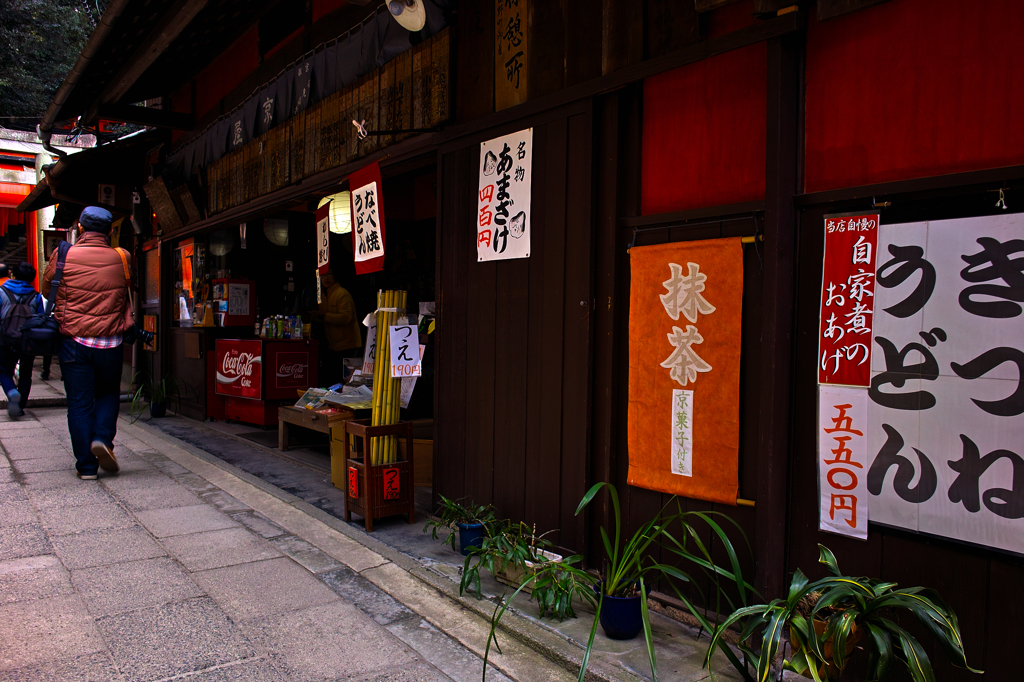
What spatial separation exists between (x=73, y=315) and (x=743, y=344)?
7064 millimetres

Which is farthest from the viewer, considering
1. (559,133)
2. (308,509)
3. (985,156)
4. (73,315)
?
(73,315)

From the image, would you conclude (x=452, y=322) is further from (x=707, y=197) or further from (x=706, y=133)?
(x=706, y=133)

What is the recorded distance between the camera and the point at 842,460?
11.0ft

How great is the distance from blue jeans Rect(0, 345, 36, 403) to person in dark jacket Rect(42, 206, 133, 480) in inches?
202

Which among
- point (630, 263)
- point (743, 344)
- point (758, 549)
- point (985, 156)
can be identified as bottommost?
point (758, 549)

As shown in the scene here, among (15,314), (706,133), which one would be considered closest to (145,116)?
(15,314)

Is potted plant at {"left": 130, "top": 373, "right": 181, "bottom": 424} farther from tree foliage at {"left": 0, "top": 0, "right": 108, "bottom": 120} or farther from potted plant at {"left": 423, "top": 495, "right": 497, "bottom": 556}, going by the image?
tree foliage at {"left": 0, "top": 0, "right": 108, "bottom": 120}

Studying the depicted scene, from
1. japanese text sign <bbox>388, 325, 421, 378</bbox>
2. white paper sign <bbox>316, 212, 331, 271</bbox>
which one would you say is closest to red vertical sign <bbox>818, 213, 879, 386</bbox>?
japanese text sign <bbox>388, 325, 421, 378</bbox>

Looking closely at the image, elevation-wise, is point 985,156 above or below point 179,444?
above

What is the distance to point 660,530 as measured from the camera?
11.2 feet

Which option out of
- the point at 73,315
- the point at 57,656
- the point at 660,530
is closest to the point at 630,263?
the point at 660,530

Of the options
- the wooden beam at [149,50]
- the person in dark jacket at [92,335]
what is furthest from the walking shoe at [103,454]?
the wooden beam at [149,50]

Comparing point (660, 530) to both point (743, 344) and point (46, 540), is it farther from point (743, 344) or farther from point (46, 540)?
point (46, 540)

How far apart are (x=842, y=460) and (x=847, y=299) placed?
82cm
